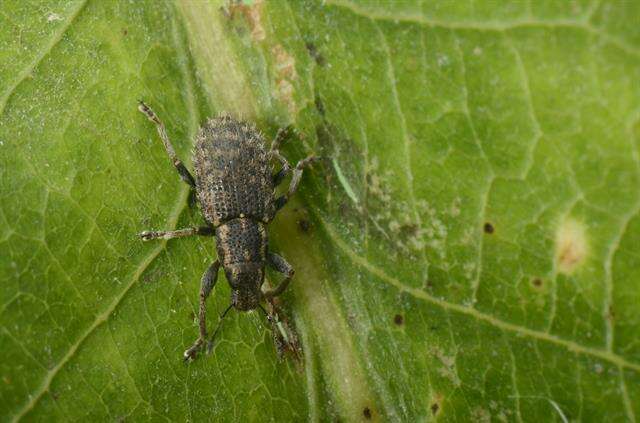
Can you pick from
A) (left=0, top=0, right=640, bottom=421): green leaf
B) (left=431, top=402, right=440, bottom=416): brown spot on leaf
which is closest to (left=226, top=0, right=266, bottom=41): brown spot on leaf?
(left=0, top=0, right=640, bottom=421): green leaf

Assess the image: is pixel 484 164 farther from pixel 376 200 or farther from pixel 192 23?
pixel 192 23

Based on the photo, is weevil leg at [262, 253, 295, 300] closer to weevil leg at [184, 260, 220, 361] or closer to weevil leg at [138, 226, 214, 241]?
weevil leg at [184, 260, 220, 361]

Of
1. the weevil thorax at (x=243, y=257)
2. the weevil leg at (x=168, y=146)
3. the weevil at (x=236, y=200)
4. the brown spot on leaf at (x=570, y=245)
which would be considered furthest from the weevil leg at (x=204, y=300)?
the brown spot on leaf at (x=570, y=245)

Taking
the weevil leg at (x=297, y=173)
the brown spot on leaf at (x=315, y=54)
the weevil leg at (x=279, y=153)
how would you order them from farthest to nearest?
the weevil leg at (x=279, y=153)
the weevil leg at (x=297, y=173)
the brown spot on leaf at (x=315, y=54)

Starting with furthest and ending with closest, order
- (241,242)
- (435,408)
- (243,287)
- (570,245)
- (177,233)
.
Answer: (241,242) → (243,287) → (177,233) → (435,408) → (570,245)

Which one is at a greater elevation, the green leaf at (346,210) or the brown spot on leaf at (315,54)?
the brown spot on leaf at (315,54)

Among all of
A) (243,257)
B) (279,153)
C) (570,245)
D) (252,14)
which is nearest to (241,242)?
(243,257)

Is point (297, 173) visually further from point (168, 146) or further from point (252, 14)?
point (252, 14)

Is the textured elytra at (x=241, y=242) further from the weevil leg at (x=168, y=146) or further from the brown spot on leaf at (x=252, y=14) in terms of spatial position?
the brown spot on leaf at (x=252, y=14)
